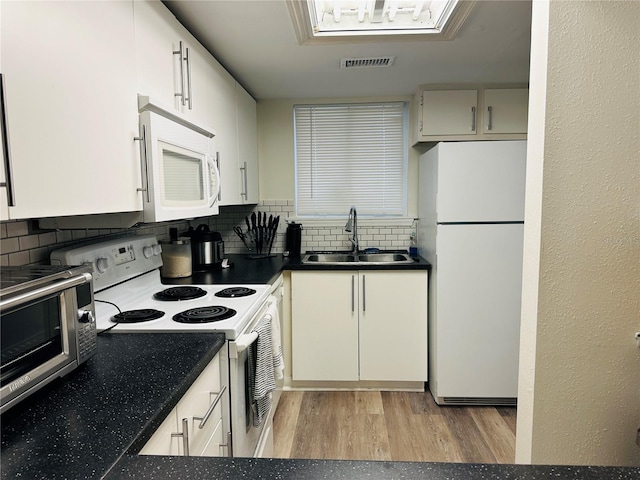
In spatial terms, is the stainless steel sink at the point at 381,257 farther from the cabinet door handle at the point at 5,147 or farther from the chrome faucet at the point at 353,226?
the cabinet door handle at the point at 5,147

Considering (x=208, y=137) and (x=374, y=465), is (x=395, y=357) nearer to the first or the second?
(x=208, y=137)

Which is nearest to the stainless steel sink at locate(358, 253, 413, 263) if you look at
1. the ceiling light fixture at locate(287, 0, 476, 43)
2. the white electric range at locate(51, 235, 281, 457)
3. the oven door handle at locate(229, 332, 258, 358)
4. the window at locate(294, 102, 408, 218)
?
the window at locate(294, 102, 408, 218)

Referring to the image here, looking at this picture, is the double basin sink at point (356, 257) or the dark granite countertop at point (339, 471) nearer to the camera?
the dark granite countertop at point (339, 471)

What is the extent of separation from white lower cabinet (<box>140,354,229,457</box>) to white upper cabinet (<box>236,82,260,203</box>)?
5.57ft

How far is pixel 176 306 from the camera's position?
168 centimetres

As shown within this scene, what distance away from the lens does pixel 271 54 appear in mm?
2248

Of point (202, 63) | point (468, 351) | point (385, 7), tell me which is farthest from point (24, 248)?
point (468, 351)

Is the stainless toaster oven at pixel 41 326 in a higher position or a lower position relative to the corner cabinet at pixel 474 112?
lower

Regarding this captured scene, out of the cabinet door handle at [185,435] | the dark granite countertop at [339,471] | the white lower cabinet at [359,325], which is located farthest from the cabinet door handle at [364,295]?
the dark granite countertop at [339,471]

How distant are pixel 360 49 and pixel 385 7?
393 millimetres

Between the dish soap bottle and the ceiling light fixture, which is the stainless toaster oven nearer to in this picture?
the ceiling light fixture

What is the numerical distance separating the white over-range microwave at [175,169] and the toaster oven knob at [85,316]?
1.46ft

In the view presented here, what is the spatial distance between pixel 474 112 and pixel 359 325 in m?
1.71

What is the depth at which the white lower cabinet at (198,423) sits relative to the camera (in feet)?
3.10
